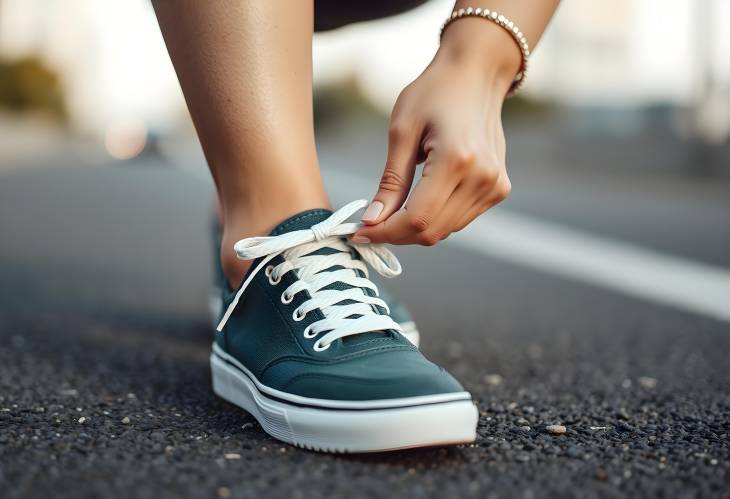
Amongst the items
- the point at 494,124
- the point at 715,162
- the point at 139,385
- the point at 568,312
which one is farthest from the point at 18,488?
the point at 715,162

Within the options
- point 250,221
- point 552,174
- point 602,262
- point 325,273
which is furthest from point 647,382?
point 552,174

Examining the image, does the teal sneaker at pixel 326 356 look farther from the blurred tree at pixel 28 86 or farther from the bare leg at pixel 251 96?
the blurred tree at pixel 28 86

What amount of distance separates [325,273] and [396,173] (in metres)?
0.20

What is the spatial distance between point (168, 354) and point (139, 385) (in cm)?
28

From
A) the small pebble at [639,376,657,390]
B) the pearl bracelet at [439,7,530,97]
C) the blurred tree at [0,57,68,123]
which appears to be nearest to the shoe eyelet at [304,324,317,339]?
Result: the pearl bracelet at [439,7,530,97]

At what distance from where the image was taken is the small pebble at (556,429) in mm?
1105

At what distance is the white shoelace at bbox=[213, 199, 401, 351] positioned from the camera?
1.10 metres

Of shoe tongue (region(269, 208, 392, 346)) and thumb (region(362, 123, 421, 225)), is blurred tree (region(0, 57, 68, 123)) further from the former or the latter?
thumb (region(362, 123, 421, 225))

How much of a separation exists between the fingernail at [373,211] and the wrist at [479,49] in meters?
0.23

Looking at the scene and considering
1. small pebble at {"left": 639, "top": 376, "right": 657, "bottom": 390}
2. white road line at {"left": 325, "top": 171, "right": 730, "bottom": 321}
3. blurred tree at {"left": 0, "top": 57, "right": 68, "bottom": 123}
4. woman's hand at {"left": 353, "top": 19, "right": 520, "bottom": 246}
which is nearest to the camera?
woman's hand at {"left": 353, "top": 19, "right": 520, "bottom": 246}

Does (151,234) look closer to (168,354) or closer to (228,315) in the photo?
(168,354)

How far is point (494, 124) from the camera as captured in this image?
1105 mm

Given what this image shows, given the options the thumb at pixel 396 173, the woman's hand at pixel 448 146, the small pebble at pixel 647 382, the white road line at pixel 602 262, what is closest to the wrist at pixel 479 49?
the woman's hand at pixel 448 146

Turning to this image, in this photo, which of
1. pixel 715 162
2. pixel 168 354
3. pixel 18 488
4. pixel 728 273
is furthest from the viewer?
pixel 715 162
